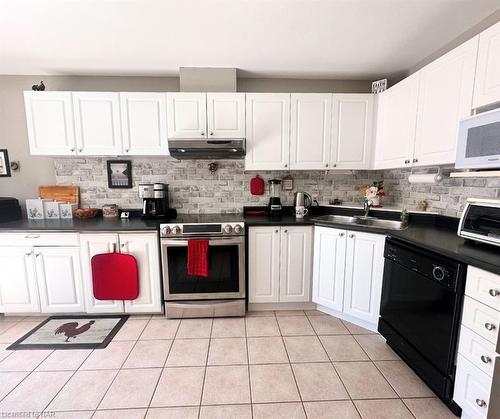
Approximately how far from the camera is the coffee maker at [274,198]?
9.11ft

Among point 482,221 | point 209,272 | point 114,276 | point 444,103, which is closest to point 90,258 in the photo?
point 114,276

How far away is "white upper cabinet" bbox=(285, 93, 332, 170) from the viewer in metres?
2.52

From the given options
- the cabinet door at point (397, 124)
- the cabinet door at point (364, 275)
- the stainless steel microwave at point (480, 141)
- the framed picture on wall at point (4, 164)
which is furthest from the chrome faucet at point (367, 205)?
the framed picture on wall at point (4, 164)

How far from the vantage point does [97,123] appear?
246 centimetres

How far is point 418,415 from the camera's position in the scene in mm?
1415

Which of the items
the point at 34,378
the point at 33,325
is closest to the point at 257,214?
the point at 34,378

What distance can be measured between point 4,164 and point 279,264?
10.6 ft

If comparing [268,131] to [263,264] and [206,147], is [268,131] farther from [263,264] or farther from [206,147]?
[263,264]

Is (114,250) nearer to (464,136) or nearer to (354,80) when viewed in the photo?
(464,136)

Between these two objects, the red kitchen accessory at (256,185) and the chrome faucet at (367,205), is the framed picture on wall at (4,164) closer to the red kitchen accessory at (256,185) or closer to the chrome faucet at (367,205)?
the red kitchen accessory at (256,185)

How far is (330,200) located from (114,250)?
2.40 meters

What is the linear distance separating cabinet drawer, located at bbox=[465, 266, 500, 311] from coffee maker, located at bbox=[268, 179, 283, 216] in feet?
5.70

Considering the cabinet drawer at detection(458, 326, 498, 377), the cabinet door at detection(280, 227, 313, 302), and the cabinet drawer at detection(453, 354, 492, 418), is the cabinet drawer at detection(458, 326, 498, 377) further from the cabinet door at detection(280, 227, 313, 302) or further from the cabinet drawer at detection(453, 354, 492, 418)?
the cabinet door at detection(280, 227, 313, 302)

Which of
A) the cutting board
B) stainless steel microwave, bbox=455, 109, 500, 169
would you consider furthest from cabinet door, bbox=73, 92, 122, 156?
stainless steel microwave, bbox=455, 109, 500, 169
